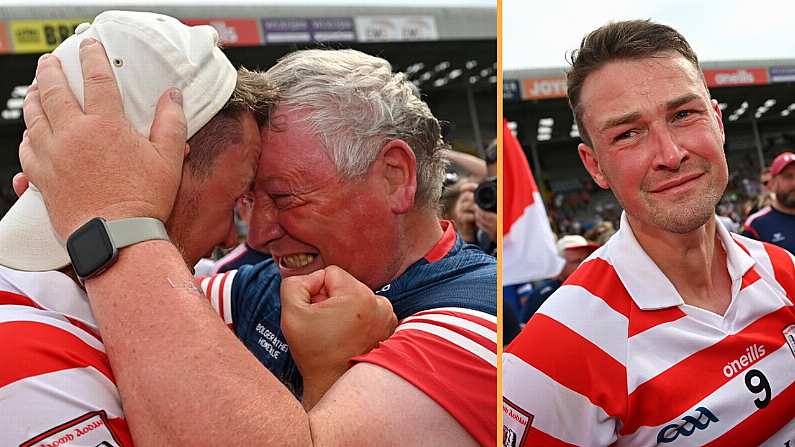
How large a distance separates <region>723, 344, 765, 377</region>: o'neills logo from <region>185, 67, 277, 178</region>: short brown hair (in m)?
0.74

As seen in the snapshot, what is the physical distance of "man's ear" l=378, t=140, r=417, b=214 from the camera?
1.11m

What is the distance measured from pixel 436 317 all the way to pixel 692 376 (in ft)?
1.20

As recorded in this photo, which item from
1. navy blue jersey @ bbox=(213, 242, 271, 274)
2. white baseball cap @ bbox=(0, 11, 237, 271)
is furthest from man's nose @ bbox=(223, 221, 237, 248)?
navy blue jersey @ bbox=(213, 242, 271, 274)

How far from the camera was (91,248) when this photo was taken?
Answer: 69cm

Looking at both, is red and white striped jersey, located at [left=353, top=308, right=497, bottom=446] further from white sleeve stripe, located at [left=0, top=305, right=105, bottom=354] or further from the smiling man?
white sleeve stripe, located at [left=0, top=305, right=105, bottom=354]

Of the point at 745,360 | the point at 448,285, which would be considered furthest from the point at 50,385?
the point at 745,360

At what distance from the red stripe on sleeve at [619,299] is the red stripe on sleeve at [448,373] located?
24 cm

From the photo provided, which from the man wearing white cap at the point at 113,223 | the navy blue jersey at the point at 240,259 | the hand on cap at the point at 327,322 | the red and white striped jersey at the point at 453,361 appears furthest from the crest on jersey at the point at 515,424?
the navy blue jersey at the point at 240,259

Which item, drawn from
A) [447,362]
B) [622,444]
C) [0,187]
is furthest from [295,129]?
[0,187]

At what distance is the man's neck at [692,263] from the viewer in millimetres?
1000

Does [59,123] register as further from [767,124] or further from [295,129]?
[767,124]

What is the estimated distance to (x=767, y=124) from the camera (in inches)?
40.5

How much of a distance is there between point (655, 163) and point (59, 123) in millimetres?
718

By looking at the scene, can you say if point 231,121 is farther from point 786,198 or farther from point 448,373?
point 786,198
